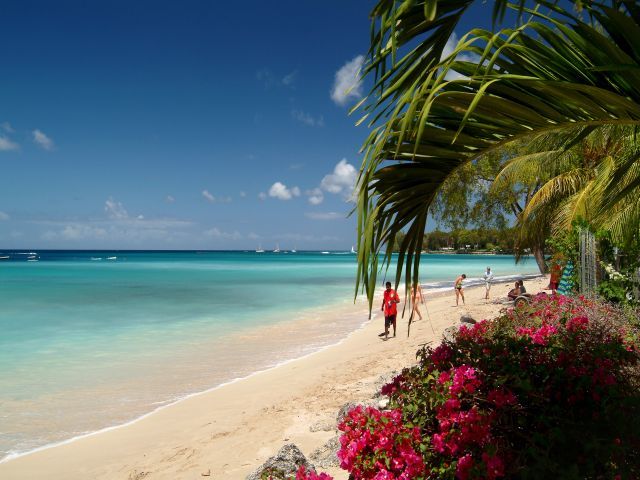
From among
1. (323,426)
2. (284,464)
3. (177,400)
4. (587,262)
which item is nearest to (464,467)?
(284,464)

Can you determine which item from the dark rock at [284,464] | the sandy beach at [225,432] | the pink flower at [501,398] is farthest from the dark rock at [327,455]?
the pink flower at [501,398]

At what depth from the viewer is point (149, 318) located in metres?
18.0

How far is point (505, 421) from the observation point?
282 centimetres

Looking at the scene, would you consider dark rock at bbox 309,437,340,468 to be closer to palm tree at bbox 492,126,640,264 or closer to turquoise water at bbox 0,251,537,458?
turquoise water at bbox 0,251,537,458

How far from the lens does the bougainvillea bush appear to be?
253 cm

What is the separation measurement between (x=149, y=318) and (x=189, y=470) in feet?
46.7

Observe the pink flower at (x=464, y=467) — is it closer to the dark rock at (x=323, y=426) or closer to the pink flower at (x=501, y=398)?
the pink flower at (x=501, y=398)

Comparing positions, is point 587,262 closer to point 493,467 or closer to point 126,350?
point 493,467

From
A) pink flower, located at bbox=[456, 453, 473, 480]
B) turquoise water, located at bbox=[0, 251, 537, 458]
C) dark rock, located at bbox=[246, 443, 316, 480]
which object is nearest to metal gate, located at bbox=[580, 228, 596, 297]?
turquoise water, located at bbox=[0, 251, 537, 458]

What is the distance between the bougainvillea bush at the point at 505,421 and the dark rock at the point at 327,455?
112 cm

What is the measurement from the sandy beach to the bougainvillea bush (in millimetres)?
1158

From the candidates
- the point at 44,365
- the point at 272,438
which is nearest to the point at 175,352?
the point at 44,365

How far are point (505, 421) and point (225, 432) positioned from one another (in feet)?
13.4

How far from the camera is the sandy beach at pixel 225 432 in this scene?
16.3ft
